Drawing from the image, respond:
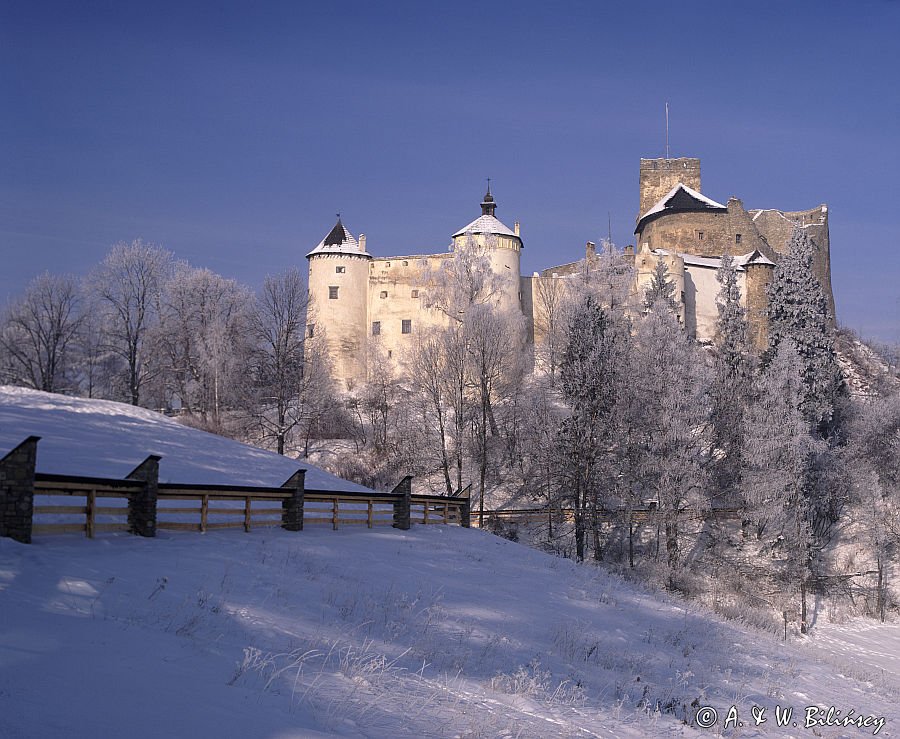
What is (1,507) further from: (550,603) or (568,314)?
(568,314)

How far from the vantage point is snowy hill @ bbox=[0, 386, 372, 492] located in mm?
27203

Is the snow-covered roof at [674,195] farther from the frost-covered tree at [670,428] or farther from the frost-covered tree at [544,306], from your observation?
the frost-covered tree at [670,428]

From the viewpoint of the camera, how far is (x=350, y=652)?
10773 mm

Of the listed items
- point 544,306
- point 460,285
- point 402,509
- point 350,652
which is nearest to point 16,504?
point 350,652

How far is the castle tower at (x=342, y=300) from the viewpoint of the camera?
229 ft

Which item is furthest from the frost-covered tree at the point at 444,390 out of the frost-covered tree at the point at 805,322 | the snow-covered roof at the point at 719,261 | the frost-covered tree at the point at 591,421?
the snow-covered roof at the point at 719,261

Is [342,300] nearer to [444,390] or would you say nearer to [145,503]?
[444,390]

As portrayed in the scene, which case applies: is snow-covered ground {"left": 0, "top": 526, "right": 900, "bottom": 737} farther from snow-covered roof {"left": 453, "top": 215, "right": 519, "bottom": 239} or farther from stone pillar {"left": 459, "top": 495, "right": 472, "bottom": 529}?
snow-covered roof {"left": 453, "top": 215, "right": 519, "bottom": 239}

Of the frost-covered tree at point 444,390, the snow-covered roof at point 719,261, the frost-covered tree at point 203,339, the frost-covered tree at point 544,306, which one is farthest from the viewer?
the snow-covered roof at point 719,261

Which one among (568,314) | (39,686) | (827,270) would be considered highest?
(827,270)

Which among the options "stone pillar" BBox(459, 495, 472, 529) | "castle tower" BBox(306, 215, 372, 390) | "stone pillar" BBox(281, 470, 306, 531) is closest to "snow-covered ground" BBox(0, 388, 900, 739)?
"stone pillar" BBox(281, 470, 306, 531)

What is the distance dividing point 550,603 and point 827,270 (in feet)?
268

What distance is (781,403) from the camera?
38375 mm

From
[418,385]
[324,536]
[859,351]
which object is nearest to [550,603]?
[324,536]
